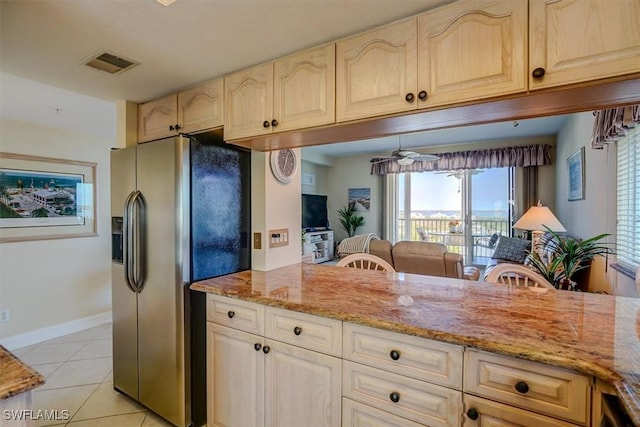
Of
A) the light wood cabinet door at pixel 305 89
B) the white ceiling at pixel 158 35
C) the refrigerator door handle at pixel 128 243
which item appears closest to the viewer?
the white ceiling at pixel 158 35

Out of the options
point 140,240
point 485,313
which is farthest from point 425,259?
point 140,240

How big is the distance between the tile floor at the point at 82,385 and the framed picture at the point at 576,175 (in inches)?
178

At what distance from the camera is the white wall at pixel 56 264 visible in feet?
9.79

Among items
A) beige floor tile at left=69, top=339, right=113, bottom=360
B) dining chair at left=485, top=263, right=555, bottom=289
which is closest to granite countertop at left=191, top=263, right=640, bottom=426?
dining chair at left=485, top=263, right=555, bottom=289

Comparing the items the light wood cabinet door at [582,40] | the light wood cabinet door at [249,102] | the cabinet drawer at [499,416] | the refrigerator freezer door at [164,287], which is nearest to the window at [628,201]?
the light wood cabinet door at [582,40]

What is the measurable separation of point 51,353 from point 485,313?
12.2 feet

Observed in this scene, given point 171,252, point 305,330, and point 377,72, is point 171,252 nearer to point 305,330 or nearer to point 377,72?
point 305,330

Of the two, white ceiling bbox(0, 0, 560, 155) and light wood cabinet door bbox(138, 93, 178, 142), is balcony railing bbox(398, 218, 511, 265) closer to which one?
white ceiling bbox(0, 0, 560, 155)

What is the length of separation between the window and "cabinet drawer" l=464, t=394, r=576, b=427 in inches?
73.5

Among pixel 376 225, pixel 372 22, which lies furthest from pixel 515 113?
pixel 376 225

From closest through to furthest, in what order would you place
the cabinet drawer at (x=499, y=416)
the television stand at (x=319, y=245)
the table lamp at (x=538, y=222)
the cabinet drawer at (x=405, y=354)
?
1. the cabinet drawer at (x=499, y=416)
2. the cabinet drawer at (x=405, y=354)
3. the table lamp at (x=538, y=222)
4. the television stand at (x=319, y=245)

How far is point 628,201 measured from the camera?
7.48 feet

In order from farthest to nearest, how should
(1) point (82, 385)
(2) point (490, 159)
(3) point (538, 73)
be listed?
1. (2) point (490, 159)
2. (1) point (82, 385)
3. (3) point (538, 73)

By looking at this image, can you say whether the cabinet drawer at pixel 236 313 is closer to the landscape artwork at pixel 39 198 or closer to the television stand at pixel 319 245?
the landscape artwork at pixel 39 198
